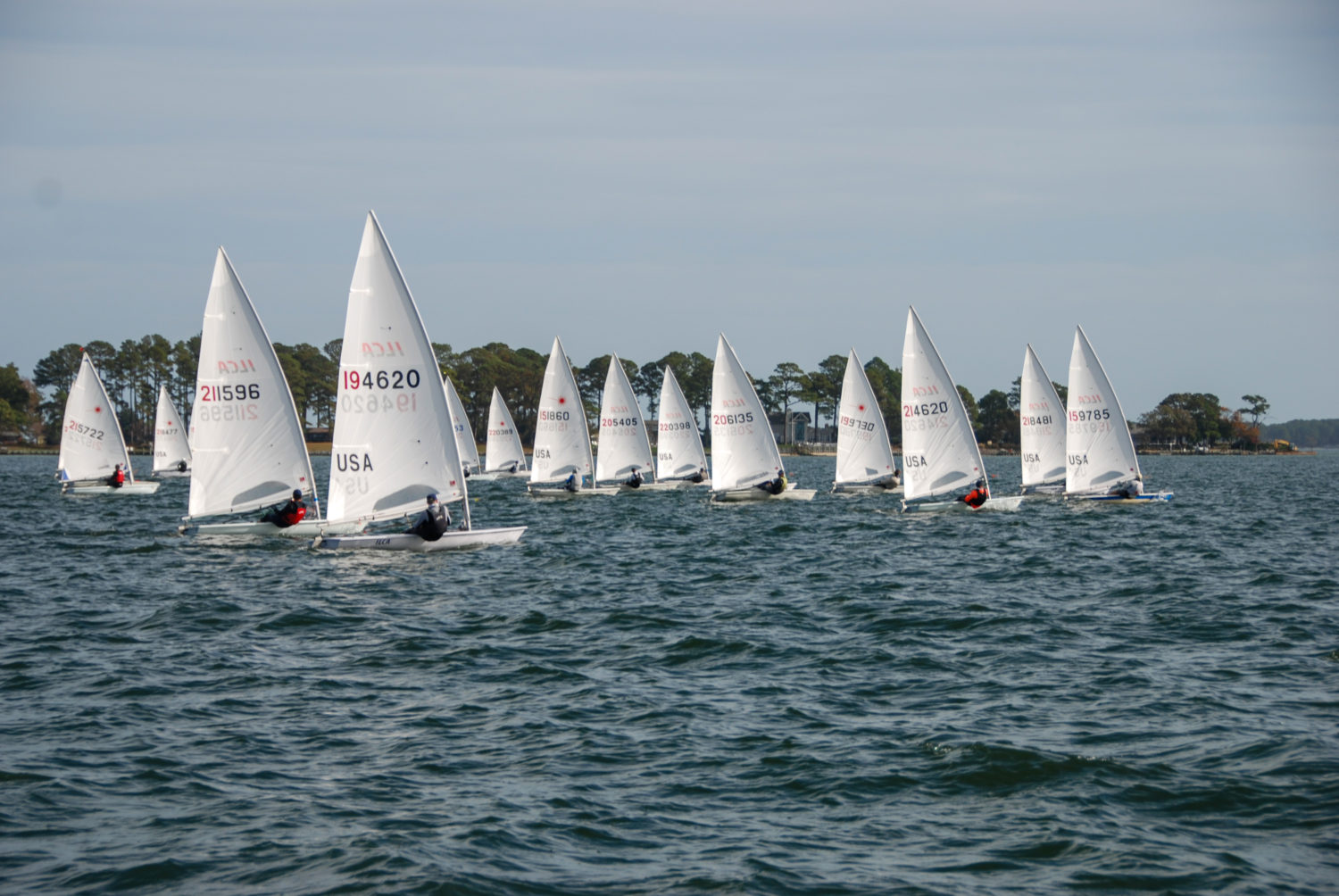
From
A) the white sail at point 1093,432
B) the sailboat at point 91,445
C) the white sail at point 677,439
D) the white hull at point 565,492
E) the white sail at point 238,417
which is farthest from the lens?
the white sail at point 677,439

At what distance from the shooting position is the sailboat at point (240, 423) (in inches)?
1159

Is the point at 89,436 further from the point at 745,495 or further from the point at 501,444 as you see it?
the point at 745,495

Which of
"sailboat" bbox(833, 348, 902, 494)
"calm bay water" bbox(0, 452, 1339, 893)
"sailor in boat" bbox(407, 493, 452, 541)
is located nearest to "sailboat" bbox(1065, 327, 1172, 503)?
"sailboat" bbox(833, 348, 902, 494)

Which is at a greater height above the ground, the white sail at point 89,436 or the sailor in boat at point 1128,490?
the white sail at point 89,436

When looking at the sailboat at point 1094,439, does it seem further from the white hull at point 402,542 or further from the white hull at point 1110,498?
the white hull at point 402,542

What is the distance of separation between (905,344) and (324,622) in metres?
26.6

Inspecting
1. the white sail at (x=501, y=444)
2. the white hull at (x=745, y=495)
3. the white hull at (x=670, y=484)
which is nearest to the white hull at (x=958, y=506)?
the white hull at (x=745, y=495)

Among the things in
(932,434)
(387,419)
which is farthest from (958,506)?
(387,419)

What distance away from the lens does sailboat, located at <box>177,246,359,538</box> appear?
2944 centimetres

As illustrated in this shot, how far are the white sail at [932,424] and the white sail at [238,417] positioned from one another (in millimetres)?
20895

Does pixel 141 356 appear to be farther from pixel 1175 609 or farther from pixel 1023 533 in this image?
pixel 1175 609

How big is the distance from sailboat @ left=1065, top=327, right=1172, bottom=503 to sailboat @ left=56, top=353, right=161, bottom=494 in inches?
1675


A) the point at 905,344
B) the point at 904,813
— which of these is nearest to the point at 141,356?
the point at 905,344

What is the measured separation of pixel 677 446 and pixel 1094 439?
20.6 metres
